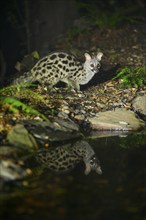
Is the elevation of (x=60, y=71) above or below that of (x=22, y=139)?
above

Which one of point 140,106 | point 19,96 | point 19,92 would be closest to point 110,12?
point 140,106

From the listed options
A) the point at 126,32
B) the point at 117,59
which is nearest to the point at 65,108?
the point at 117,59

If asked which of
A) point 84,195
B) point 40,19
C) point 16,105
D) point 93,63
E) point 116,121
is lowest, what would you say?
point 84,195

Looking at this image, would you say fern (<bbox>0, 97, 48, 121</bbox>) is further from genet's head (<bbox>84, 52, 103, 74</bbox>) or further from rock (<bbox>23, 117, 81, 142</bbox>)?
genet's head (<bbox>84, 52, 103, 74</bbox>)

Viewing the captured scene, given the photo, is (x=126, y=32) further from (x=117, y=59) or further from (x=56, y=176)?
(x=56, y=176)

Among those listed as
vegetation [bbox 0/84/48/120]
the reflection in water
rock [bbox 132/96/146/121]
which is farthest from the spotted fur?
the reflection in water

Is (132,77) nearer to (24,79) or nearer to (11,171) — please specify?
(24,79)

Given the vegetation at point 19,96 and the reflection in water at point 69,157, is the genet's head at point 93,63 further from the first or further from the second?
the reflection in water at point 69,157
